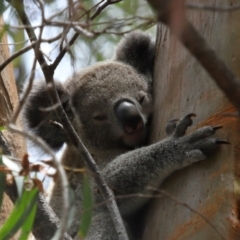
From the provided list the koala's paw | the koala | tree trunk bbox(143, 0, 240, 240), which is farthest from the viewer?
the koala

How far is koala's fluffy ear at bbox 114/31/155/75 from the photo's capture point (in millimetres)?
2811

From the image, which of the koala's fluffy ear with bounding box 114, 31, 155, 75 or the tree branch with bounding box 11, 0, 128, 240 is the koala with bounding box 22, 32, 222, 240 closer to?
the koala's fluffy ear with bounding box 114, 31, 155, 75

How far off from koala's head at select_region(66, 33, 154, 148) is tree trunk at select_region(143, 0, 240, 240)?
30 centimetres

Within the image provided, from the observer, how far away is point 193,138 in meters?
2.00

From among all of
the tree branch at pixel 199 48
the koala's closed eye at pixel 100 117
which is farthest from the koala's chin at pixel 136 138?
the tree branch at pixel 199 48

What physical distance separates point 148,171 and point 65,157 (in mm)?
686

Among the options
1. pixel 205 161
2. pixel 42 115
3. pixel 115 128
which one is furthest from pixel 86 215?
pixel 42 115

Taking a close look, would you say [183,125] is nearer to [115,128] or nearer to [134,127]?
[134,127]

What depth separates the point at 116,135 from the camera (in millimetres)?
2676

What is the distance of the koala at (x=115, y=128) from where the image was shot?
7.77ft

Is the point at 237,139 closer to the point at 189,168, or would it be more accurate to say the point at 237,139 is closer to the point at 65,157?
the point at 189,168

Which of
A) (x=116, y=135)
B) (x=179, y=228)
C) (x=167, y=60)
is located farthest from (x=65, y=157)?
(x=179, y=228)

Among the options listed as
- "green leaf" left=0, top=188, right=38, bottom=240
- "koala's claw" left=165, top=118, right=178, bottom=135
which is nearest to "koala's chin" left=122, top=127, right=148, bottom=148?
"koala's claw" left=165, top=118, right=178, bottom=135

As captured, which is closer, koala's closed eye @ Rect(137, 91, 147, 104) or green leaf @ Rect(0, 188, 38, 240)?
green leaf @ Rect(0, 188, 38, 240)
